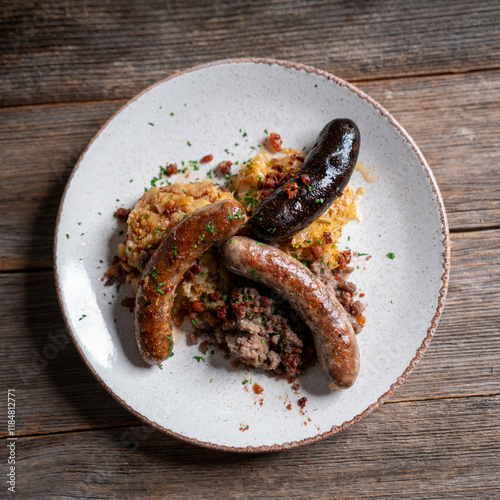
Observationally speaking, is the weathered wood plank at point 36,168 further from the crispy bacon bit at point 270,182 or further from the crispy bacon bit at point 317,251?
the crispy bacon bit at point 317,251

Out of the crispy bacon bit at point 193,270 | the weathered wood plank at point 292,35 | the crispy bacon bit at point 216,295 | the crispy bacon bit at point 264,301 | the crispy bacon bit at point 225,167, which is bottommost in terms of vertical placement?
the crispy bacon bit at point 216,295

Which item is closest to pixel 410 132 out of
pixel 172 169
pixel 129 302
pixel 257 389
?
pixel 172 169

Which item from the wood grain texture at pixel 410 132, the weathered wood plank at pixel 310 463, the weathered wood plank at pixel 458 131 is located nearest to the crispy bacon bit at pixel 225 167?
the wood grain texture at pixel 410 132

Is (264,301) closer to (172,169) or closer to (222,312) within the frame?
(222,312)

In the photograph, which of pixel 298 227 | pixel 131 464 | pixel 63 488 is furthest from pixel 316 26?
pixel 63 488

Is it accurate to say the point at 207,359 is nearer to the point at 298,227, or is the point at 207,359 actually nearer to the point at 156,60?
the point at 298,227

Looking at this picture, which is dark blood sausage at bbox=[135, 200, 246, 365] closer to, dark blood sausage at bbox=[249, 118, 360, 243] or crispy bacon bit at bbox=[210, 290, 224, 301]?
dark blood sausage at bbox=[249, 118, 360, 243]

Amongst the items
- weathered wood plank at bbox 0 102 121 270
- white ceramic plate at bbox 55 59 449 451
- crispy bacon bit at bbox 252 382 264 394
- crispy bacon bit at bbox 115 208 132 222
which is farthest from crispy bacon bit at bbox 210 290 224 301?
weathered wood plank at bbox 0 102 121 270
